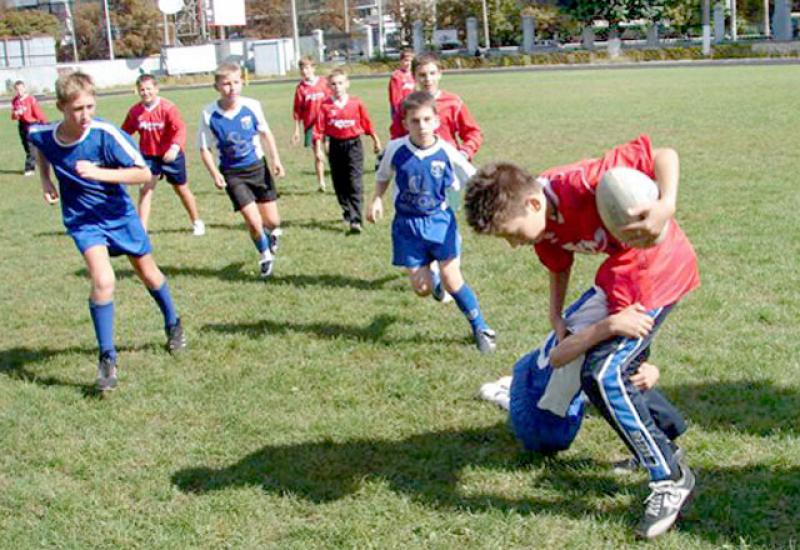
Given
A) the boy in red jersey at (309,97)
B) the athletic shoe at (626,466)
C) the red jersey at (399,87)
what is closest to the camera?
the athletic shoe at (626,466)

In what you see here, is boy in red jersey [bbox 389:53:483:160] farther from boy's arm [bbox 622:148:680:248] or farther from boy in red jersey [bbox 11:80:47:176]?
boy in red jersey [bbox 11:80:47:176]

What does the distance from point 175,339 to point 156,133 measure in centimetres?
469

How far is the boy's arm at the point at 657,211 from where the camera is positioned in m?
3.29

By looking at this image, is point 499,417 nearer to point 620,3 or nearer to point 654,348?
point 654,348

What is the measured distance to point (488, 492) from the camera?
14.1 ft

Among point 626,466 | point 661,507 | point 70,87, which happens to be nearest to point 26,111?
point 70,87

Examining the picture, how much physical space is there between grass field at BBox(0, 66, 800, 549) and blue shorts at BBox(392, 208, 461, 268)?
0.55m

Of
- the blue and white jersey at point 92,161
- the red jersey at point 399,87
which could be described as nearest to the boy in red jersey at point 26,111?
the red jersey at point 399,87

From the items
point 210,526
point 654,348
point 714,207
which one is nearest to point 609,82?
point 714,207

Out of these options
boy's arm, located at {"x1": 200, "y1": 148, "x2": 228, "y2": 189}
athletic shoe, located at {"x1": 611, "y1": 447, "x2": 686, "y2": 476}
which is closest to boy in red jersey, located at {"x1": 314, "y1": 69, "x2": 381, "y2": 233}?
boy's arm, located at {"x1": 200, "y1": 148, "x2": 228, "y2": 189}

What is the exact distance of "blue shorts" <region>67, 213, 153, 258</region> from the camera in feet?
19.8

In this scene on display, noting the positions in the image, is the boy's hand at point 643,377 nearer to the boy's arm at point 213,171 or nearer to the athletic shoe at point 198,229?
the boy's arm at point 213,171

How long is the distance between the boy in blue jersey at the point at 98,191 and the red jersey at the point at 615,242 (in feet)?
10.0

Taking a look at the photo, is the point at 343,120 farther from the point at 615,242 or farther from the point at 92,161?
the point at 615,242
